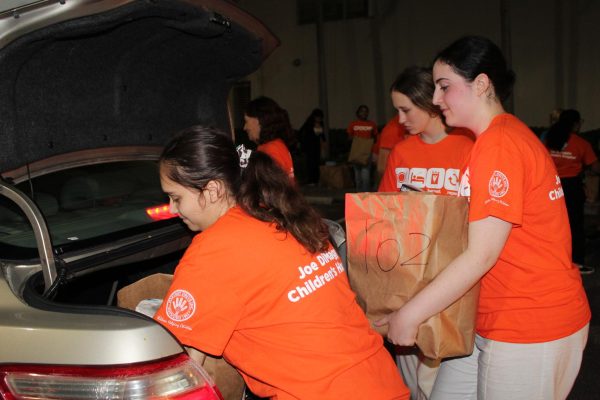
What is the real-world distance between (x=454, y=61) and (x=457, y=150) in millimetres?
1145

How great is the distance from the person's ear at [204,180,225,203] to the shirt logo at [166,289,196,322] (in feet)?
1.23

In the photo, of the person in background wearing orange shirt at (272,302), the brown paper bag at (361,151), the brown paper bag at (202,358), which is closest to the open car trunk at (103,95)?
the brown paper bag at (202,358)

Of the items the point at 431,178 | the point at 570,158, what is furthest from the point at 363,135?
the point at 431,178

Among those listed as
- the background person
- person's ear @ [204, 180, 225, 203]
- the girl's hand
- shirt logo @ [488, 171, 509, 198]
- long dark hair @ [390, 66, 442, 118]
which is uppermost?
long dark hair @ [390, 66, 442, 118]

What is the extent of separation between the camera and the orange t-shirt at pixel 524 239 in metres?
1.74

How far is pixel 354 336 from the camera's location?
163 centimetres

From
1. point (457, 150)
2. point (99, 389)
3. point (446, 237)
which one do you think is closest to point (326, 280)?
point (446, 237)

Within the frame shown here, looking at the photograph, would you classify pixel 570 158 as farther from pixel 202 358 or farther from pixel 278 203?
pixel 202 358

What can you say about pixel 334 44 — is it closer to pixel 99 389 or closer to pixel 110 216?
pixel 110 216

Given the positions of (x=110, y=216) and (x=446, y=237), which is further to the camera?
(x=110, y=216)

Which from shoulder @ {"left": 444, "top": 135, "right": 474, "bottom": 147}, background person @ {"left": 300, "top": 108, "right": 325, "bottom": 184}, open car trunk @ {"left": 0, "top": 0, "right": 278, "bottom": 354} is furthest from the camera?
background person @ {"left": 300, "top": 108, "right": 325, "bottom": 184}

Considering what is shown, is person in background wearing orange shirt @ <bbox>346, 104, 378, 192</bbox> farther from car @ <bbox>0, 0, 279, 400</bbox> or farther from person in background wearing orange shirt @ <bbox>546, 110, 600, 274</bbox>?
car @ <bbox>0, 0, 279, 400</bbox>

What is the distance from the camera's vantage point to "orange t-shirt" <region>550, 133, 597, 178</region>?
6.66 metres

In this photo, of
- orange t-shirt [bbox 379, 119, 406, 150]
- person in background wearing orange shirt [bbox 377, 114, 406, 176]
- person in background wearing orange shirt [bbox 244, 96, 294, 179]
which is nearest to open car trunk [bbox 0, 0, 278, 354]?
person in background wearing orange shirt [bbox 244, 96, 294, 179]
